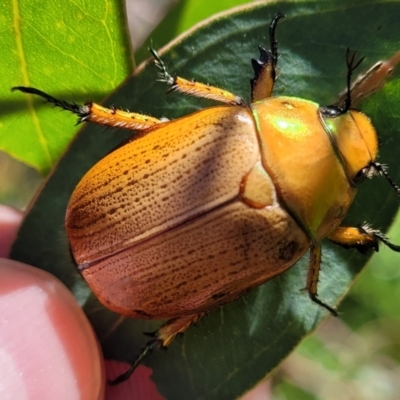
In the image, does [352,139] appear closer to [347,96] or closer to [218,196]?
[347,96]

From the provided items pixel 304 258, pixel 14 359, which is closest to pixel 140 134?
pixel 304 258

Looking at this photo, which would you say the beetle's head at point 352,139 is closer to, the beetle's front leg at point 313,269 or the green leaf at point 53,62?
the beetle's front leg at point 313,269

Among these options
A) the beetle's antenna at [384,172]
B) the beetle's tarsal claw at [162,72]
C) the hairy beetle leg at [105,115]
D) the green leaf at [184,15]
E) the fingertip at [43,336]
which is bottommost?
the fingertip at [43,336]

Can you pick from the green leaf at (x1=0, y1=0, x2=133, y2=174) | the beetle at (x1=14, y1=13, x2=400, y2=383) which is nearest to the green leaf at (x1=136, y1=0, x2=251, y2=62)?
the green leaf at (x1=0, y1=0, x2=133, y2=174)

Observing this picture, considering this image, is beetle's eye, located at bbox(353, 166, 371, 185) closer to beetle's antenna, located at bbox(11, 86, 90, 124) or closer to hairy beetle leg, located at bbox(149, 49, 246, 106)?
hairy beetle leg, located at bbox(149, 49, 246, 106)

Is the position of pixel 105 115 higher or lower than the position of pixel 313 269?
higher

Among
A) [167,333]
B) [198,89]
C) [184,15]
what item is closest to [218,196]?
[198,89]

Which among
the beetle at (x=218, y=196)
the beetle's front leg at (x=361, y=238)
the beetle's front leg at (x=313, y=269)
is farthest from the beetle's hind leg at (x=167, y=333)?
the beetle's front leg at (x=361, y=238)
